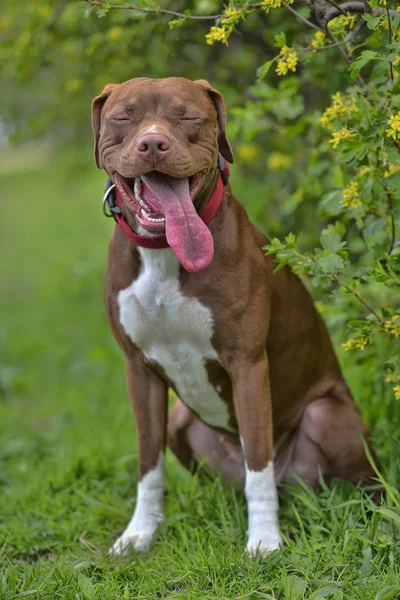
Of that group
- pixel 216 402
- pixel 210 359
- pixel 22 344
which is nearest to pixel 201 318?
pixel 210 359

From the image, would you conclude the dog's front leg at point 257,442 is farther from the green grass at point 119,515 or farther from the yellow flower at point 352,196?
the yellow flower at point 352,196

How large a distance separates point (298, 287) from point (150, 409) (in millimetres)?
792

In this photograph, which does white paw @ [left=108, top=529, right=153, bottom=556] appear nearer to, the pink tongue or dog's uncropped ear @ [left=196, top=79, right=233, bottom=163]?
the pink tongue

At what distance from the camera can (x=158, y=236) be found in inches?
118

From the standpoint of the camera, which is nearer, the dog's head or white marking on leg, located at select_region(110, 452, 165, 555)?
the dog's head

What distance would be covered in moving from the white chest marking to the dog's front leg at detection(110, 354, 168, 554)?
0.15 m

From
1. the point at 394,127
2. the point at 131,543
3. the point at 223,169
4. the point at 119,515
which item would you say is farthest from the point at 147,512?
the point at 394,127

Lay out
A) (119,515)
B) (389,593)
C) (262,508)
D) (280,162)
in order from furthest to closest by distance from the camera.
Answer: (280,162), (119,515), (262,508), (389,593)

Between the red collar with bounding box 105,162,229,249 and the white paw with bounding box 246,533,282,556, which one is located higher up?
the red collar with bounding box 105,162,229,249

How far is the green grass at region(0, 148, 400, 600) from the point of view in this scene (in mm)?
2830

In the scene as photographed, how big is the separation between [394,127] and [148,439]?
1.57 metres

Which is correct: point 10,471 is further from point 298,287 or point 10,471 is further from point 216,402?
point 298,287

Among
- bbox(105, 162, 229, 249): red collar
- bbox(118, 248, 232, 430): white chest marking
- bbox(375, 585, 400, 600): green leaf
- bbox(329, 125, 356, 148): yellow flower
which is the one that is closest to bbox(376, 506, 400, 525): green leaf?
bbox(375, 585, 400, 600): green leaf

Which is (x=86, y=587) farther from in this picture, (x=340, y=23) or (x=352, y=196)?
(x=340, y=23)
